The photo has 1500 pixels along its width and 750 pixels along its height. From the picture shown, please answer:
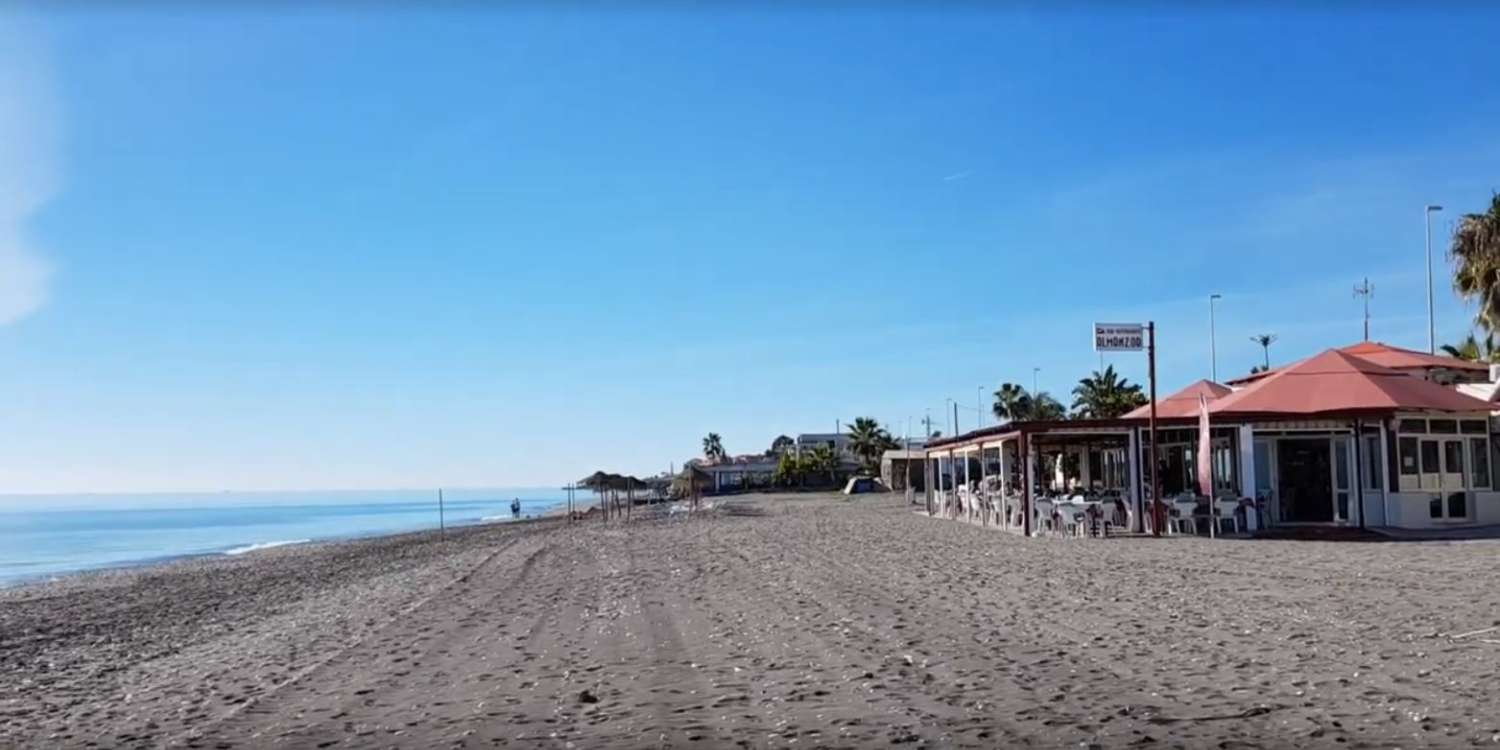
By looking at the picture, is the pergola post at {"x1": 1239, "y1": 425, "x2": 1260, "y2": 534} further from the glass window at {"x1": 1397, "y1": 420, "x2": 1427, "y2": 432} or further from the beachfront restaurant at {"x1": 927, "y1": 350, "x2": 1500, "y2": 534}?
the glass window at {"x1": 1397, "y1": 420, "x2": 1427, "y2": 432}

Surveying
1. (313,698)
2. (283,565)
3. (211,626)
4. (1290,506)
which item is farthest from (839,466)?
(313,698)

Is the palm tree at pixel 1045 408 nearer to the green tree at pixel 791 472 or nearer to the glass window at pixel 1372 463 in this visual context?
the green tree at pixel 791 472

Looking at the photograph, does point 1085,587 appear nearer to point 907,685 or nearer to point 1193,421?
point 907,685

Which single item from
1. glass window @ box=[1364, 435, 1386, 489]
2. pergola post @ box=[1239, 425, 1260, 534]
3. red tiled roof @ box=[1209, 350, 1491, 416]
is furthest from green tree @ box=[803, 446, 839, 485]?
glass window @ box=[1364, 435, 1386, 489]

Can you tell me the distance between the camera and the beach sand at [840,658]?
6.72m

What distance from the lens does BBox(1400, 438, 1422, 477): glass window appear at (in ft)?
72.1

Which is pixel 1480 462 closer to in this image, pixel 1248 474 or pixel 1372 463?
pixel 1372 463

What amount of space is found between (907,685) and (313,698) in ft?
13.2

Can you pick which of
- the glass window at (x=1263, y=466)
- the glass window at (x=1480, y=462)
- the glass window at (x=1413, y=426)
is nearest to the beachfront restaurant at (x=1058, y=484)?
the glass window at (x=1263, y=466)

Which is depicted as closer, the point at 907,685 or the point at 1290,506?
the point at 907,685

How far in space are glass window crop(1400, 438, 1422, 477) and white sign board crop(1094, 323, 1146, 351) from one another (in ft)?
16.6

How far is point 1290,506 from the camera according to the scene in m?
23.5

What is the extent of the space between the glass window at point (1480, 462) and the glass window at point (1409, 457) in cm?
168

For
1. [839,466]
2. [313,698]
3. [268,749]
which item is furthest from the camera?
[839,466]
